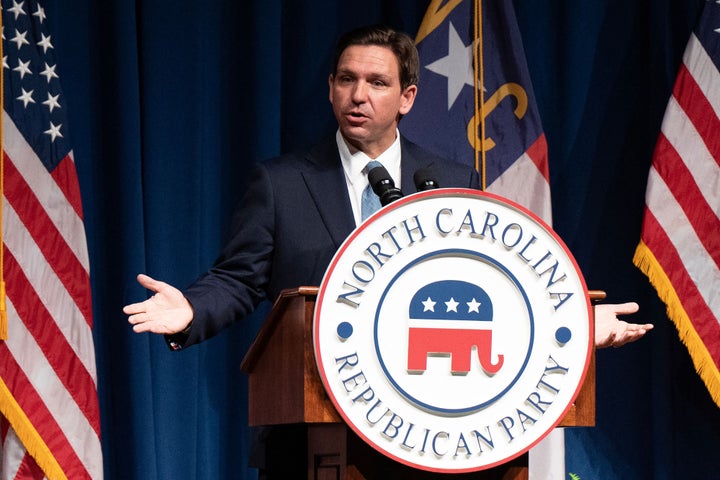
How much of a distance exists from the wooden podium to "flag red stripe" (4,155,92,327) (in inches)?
65.8

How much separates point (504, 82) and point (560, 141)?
0.46 meters

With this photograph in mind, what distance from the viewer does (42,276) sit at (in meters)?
3.22

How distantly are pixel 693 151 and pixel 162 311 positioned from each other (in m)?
2.57

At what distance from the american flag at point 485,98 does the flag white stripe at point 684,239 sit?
37 centimetres

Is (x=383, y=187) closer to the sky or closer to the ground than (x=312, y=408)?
closer to the sky

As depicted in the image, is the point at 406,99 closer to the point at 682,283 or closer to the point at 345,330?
the point at 345,330

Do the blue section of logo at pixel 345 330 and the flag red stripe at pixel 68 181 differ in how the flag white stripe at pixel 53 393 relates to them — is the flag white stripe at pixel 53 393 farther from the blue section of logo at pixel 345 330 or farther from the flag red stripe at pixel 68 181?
the blue section of logo at pixel 345 330

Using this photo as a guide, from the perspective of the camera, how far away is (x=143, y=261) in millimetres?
3494

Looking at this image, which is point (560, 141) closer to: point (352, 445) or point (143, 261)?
point (143, 261)

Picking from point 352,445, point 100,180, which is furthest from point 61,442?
point 352,445

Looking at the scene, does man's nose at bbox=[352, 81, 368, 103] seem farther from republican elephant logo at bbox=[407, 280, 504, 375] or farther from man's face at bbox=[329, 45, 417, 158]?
republican elephant logo at bbox=[407, 280, 504, 375]

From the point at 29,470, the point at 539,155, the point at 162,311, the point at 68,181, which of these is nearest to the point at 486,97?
the point at 539,155

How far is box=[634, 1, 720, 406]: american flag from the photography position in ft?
12.0

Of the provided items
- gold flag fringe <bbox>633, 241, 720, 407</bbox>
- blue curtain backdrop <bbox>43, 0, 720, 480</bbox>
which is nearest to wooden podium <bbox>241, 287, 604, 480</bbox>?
blue curtain backdrop <bbox>43, 0, 720, 480</bbox>
